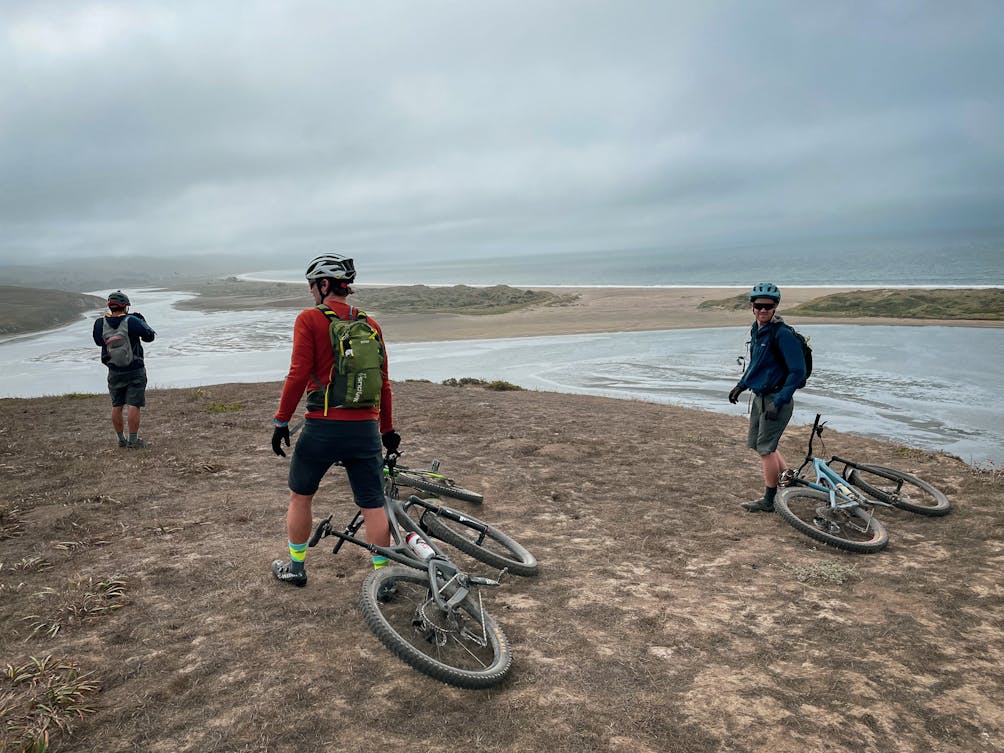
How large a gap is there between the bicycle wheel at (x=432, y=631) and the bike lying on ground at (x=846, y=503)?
4.31m

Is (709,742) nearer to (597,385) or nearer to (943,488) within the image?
(943,488)

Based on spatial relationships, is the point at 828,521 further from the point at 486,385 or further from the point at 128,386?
the point at 486,385

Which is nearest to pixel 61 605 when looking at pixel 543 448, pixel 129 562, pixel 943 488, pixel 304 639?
pixel 129 562

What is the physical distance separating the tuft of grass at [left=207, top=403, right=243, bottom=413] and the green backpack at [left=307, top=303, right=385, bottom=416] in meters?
10.4

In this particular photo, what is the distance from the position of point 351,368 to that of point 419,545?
5.10ft

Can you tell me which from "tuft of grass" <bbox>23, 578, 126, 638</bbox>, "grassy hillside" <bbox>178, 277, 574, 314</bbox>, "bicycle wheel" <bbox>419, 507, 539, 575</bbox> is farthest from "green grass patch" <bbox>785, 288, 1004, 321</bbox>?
"tuft of grass" <bbox>23, 578, 126, 638</bbox>

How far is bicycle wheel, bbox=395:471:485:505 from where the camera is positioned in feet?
25.8

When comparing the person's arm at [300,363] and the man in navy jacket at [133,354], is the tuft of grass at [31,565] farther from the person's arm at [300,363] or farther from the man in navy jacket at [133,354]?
the man in navy jacket at [133,354]

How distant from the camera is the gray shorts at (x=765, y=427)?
285 inches

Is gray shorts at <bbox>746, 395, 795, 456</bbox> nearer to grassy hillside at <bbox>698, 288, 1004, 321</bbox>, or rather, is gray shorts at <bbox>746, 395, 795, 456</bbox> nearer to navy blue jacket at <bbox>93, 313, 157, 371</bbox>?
navy blue jacket at <bbox>93, 313, 157, 371</bbox>

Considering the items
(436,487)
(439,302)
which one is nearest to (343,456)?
(436,487)

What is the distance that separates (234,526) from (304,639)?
2.98 m

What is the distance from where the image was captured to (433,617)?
4621mm

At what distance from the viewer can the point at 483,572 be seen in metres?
6.16
